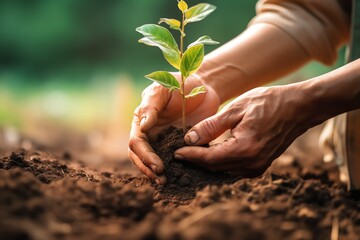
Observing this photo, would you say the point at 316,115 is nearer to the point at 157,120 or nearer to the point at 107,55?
the point at 157,120

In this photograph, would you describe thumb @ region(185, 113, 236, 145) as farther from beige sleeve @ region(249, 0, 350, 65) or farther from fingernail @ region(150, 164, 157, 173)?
beige sleeve @ region(249, 0, 350, 65)

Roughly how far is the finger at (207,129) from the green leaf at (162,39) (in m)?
0.22

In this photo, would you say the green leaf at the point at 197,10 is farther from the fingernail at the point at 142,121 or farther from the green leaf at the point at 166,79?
the fingernail at the point at 142,121

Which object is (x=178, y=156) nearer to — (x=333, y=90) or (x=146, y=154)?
(x=146, y=154)

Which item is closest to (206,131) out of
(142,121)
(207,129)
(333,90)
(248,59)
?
(207,129)

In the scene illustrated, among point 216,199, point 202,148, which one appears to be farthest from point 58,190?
point 202,148

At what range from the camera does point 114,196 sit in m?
1.03

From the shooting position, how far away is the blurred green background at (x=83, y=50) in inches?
Result: 176

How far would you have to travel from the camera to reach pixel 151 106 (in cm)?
154

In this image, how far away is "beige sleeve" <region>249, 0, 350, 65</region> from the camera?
6.35 ft

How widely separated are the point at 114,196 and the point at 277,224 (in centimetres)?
39

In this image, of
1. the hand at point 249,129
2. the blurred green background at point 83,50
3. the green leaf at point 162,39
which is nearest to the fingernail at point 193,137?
the hand at point 249,129

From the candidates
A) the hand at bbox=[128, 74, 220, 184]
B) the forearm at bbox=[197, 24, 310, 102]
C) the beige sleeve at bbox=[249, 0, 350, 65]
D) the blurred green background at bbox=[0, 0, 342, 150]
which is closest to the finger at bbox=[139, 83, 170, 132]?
the hand at bbox=[128, 74, 220, 184]

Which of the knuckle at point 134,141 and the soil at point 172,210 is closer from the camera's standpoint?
the soil at point 172,210
